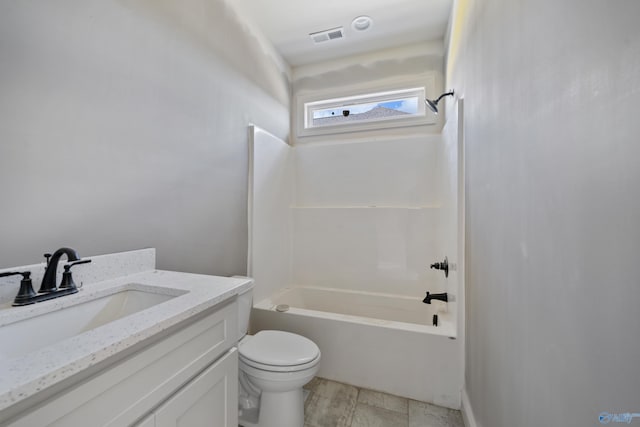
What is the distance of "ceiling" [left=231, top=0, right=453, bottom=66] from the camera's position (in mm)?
2026

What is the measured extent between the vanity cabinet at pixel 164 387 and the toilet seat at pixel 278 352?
12.1 inches

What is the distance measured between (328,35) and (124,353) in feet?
8.89

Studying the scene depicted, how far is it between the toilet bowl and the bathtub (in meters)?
0.40

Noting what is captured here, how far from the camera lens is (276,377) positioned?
4.27ft

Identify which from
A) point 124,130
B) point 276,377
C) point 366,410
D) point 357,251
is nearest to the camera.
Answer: point 124,130

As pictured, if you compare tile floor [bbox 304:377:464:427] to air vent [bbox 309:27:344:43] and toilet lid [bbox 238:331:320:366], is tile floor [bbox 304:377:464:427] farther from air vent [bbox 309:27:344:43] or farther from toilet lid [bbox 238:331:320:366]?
air vent [bbox 309:27:344:43]

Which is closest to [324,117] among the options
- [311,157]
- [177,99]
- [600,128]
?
[311,157]

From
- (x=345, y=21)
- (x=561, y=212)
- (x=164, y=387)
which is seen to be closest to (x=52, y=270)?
(x=164, y=387)

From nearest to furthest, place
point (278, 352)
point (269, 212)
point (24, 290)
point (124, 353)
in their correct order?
1. point (124, 353)
2. point (24, 290)
3. point (278, 352)
4. point (269, 212)

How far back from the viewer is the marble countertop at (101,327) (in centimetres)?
45

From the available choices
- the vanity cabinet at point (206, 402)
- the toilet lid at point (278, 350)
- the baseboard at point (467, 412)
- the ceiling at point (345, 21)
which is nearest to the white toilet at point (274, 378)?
→ the toilet lid at point (278, 350)

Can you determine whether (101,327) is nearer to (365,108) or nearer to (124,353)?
(124,353)

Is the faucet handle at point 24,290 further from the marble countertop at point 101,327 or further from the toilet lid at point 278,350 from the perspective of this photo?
the toilet lid at point 278,350

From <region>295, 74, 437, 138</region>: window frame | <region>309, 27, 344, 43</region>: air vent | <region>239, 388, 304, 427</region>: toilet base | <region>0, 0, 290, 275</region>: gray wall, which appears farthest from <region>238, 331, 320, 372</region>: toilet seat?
<region>309, 27, 344, 43</region>: air vent
